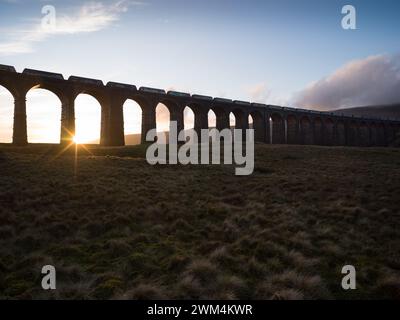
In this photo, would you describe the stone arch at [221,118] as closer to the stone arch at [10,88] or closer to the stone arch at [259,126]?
the stone arch at [259,126]

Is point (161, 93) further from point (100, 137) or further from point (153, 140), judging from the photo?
point (100, 137)

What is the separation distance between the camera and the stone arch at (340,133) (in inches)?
3600

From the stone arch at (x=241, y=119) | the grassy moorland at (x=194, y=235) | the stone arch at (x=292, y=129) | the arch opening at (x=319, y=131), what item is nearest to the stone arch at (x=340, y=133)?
the arch opening at (x=319, y=131)

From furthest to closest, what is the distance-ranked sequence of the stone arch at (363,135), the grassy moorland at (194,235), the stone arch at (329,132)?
the stone arch at (363,135), the stone arch at (329,132), the grassy moorland at (194,235)

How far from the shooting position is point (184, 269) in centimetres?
927

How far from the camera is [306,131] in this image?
82.4m

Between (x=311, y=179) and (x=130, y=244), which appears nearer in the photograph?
(x=130, y=244)

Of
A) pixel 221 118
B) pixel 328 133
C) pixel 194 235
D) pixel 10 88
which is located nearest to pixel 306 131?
pixel 328 133

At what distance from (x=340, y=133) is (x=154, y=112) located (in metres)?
60.8

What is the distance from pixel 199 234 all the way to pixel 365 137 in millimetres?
103038

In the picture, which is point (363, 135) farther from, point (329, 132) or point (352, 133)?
point (329, 132)

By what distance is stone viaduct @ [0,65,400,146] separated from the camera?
37875mm

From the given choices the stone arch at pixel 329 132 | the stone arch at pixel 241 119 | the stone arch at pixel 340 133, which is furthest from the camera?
the stone arch at pixel 340 133
